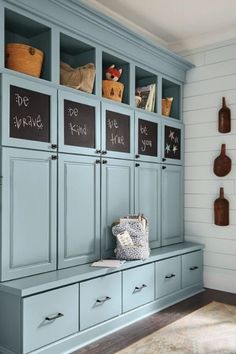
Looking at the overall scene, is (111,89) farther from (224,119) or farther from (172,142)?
(224,119)

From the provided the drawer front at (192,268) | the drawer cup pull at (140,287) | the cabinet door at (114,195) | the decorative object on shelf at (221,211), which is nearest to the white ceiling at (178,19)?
the cabinet door at (114,195)

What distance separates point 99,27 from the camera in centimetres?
291

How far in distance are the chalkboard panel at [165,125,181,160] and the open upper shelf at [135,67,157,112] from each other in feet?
1.03

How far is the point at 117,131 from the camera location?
3182mm

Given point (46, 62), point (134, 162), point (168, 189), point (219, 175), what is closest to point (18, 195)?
point (46, 62)

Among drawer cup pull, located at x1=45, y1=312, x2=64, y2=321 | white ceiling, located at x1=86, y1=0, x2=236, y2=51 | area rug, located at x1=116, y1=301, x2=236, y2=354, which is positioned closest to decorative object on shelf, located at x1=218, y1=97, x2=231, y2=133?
white ceiling, located at x1=86, y1=0, x2=236, y2=51

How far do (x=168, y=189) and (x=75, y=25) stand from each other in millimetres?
1838

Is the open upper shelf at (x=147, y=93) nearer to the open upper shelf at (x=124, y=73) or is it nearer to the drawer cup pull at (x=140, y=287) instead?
the open upper shelf at (x=124, y=73)

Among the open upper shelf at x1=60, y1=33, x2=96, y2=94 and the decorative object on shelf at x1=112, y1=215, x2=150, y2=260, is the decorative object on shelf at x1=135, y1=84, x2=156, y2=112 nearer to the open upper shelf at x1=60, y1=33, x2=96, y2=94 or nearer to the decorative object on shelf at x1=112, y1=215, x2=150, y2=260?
the open upper shelf at x1=60, y1=33, x2=96, y2=94

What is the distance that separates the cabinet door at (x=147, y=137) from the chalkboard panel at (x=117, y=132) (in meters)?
0.15

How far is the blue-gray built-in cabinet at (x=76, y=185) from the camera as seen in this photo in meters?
2.29

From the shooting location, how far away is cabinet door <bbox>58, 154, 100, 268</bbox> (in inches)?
105

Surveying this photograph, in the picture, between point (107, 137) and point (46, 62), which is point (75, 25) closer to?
point (46, 62)

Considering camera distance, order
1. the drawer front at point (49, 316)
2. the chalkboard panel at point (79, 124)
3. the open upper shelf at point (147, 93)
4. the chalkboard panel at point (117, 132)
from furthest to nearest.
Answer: the open upper shelf at point (147, 93), the chalkboard panel at point (117, 132), the chalkboard panel at point (79, 124), the drawer front at point (49, 316)
